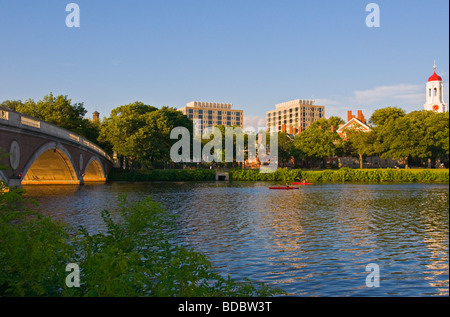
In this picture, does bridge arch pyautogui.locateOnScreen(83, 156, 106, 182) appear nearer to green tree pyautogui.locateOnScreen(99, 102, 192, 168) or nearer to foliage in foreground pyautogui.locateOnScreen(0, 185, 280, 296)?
green tree pyautogui.locateOnScreen(99, 102, 192, 168)

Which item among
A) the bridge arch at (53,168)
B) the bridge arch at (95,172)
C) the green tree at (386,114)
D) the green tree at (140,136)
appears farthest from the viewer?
the green tree at (386,114)

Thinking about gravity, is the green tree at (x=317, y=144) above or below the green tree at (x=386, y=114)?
below

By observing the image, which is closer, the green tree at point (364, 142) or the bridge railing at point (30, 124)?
the bridge railing at point (30, 124)

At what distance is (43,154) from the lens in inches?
2168

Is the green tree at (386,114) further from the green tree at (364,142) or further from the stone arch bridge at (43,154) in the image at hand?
the stone arch bridge at (43,154)

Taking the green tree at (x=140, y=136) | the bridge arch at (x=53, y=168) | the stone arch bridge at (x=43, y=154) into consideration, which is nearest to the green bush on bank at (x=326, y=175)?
the green tree at (x=140, y=136)

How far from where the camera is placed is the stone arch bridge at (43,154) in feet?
129

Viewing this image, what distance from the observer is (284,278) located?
48.8ft

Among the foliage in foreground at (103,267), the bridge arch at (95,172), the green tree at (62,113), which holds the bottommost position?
the foliage in foreground at (103,267)

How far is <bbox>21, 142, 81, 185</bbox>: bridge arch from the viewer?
2163 inches

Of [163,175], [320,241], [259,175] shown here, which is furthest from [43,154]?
[320,241]

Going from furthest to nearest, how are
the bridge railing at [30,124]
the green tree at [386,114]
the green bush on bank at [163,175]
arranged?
the green tree at [386,114] → the green bush on bank at [163,175] → the bridge railing at [30,124]

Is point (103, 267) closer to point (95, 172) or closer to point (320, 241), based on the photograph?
point (320, 241)
